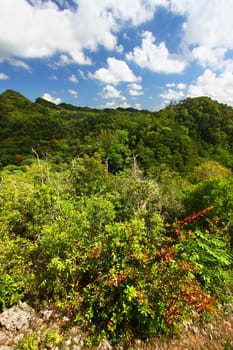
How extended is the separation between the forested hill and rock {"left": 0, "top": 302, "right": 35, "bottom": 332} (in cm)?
2258

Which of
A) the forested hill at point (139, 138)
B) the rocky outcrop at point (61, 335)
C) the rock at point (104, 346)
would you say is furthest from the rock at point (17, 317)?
the forested hill at point (139, 138)

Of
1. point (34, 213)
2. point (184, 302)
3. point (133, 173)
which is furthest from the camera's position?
point (133, 173)

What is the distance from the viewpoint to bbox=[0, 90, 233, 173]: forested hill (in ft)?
118

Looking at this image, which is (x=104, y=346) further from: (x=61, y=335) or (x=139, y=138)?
(x=139, y=138)

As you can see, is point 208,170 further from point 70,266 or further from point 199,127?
point 199,127

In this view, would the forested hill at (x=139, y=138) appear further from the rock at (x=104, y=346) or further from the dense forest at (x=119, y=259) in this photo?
the rock at (x=104, y=346)

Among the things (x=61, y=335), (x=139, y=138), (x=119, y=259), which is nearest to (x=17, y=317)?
(x=61, y=335)

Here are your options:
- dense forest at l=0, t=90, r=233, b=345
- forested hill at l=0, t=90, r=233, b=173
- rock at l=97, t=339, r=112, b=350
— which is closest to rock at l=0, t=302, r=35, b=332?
dense forest at l=0, t=90, r=233, b=345

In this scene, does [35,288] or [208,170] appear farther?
[208,170]

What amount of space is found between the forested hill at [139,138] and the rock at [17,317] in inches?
889

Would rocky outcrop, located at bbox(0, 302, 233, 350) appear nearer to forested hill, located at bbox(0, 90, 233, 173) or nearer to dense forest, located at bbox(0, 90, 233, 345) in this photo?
dense forest, located at bbox(0, 90, 233, 345)

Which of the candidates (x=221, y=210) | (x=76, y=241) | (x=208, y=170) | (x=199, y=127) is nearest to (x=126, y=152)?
(x=208, y=170)

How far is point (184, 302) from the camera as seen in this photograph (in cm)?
391

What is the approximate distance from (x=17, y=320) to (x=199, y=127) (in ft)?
168
